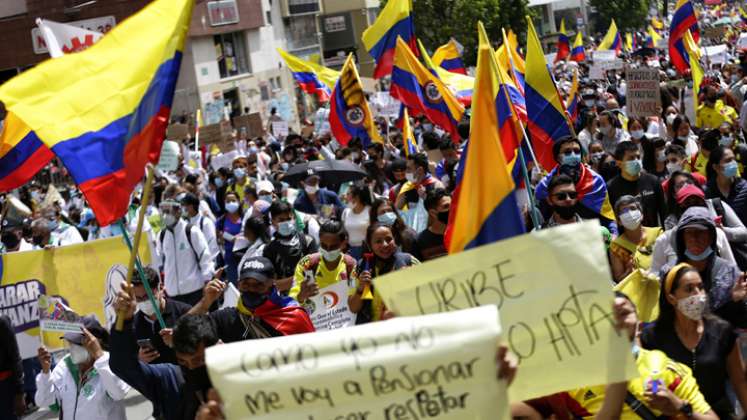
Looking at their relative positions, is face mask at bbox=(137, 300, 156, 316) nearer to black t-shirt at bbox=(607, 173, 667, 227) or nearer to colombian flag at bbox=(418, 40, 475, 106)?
black t-shirt at bbox=(607, 173, 667, 227)

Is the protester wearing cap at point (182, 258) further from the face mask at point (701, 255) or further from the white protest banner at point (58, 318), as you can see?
the face mask at point (701, 255)

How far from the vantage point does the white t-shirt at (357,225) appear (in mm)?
9570

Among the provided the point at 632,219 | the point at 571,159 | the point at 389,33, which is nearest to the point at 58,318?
the point at 632,219

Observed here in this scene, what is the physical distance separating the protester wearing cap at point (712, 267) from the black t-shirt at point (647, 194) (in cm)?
258

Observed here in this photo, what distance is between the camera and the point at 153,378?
5.48m

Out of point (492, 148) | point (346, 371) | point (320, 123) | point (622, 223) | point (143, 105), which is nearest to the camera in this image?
point (346, 371)

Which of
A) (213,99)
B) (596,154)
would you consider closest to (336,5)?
(213,99)

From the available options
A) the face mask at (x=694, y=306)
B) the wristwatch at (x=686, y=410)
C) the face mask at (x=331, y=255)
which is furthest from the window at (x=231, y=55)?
the wristwatch at (x=686, y=410)

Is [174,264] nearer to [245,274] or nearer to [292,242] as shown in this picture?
[292,242]

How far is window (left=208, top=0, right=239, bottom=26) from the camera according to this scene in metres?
43.2

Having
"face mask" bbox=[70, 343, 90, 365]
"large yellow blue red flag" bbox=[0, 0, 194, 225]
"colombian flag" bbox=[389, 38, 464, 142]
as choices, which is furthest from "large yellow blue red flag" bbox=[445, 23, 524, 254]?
"colombian flag" bbox=[389, 38, 464, 142]

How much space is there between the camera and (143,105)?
5758 millimetres

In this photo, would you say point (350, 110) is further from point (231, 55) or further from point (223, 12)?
point (231, 55)

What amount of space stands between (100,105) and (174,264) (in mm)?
4517
